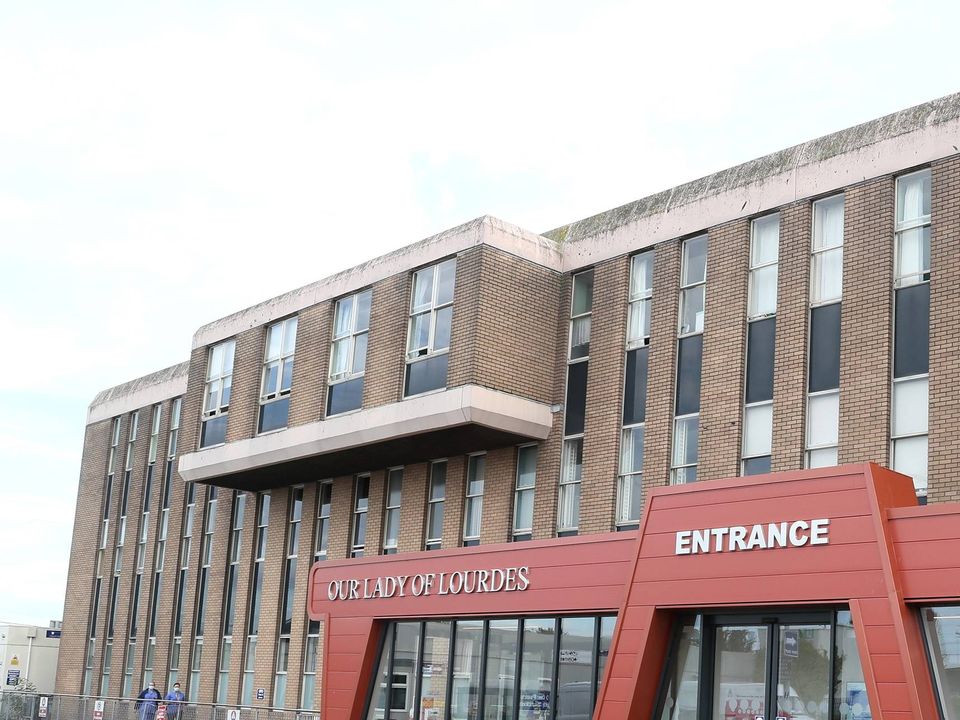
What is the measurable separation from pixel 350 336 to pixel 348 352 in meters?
0.36

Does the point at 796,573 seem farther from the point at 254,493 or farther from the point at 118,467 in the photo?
the point at 118,467

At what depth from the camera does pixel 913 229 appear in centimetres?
1997

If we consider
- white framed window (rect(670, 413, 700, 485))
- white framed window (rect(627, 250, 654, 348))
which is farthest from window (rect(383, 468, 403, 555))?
white framed window (rect(670, 413, 700, 485))

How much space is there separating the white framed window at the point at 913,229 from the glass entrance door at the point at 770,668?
6.43 m

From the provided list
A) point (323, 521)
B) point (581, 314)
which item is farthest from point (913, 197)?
point (323, 521)

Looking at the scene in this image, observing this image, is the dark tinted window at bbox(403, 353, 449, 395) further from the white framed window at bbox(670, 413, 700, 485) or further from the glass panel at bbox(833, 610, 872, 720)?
the glass panel at bbox(833, 610, 872, 720)

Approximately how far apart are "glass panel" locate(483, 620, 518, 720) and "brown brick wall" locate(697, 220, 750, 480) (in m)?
4.38

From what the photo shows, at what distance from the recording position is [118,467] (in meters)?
40.3

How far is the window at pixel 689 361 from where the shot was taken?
2245 cm

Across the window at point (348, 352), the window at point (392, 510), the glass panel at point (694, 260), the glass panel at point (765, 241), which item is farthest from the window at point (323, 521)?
the glass panel at point (765, 241)

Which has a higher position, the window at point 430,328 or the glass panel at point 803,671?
the window at point 430,328

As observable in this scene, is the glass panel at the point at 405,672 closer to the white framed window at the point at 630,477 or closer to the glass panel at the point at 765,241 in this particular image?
the white framed window at the point at 630,477

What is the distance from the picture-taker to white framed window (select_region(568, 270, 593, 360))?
2506cm

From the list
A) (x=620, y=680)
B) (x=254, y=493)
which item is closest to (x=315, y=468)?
(x=254, y=493)
